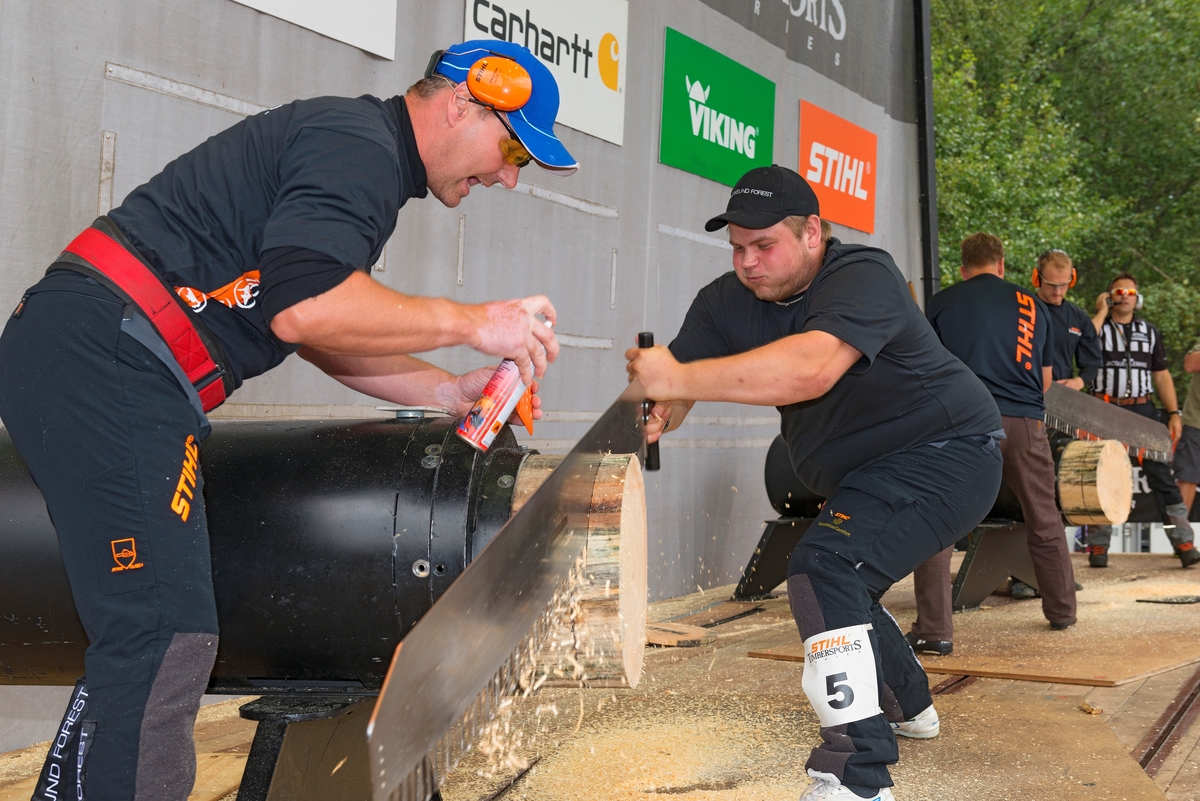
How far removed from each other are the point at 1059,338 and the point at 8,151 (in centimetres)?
610

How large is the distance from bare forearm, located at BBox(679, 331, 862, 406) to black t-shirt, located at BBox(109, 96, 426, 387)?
1085 mm

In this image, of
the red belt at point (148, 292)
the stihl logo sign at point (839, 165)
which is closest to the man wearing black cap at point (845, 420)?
the red belt at point (148, 292)

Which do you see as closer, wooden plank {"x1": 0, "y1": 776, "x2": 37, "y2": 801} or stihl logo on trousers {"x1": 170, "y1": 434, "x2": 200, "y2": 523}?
stihl logo on trousers {"x1": 170, "y1": 434, "x2": 200, "y2": 523}

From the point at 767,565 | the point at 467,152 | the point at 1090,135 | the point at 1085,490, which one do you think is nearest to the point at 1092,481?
the point at 1085,490

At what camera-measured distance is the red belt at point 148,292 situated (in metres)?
1.80

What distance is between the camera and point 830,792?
2.55 meters

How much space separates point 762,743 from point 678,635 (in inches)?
70.0

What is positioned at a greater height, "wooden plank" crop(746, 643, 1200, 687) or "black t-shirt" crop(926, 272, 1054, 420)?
"black t-shirt" crop(926, 272, 1054, 420)

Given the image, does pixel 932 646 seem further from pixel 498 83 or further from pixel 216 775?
pixel 498 83

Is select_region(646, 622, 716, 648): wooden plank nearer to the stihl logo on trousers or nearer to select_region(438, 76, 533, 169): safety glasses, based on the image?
select_region(438, 76, 533, 169): safety glasses

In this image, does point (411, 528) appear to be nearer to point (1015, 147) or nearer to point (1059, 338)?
point (1059, 338)

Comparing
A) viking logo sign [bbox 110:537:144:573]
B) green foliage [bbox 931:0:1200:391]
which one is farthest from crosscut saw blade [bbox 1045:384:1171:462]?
green foliage [bbox 931:0:1200:391]

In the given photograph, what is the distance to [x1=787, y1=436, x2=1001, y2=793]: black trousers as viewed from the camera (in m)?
2.62

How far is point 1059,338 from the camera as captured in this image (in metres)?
6.94
